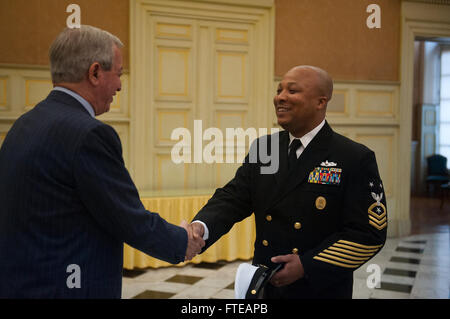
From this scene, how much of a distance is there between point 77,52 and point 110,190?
47cm

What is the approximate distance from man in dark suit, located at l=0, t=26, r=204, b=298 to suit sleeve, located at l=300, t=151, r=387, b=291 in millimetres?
673

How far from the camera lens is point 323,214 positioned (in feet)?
6.04

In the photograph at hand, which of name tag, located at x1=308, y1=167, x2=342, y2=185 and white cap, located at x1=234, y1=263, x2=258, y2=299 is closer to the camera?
white cap, located at x1=234, y1=263, x2=258, y2=299

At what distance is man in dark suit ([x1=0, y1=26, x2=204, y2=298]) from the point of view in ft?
4.91

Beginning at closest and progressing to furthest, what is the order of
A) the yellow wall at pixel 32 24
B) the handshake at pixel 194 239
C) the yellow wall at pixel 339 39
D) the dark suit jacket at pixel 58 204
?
the dark suit jacket at pixel 58 204, the handshake at pixel 194 239, the yellow wall at pixel 32 24, the yellow wall at pixel 339 39

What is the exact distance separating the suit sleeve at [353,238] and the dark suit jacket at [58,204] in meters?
0.72

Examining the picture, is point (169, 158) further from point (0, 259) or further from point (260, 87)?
point (0, 259)

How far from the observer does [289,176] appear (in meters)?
1.93

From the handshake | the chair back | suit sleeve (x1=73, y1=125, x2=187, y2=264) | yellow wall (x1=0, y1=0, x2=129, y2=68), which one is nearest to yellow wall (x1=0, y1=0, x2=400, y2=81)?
yellow wall (x1=0, y1=0, x2=129, y2=68)

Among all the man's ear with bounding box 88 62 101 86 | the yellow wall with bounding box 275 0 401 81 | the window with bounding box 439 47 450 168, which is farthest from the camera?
the window with bounding box 439 47 450 168

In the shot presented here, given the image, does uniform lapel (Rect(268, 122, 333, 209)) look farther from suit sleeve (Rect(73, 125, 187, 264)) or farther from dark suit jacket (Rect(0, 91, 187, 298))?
dark suit jacket (Rect(0, 91, 187, 298))

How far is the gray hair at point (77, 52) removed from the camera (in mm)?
1580

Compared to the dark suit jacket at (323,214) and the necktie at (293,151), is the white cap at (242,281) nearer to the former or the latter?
the dark suit jacket at (323,214)

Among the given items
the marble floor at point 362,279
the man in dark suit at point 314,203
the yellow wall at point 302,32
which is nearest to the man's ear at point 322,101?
the man in dark suit at point 314,203
